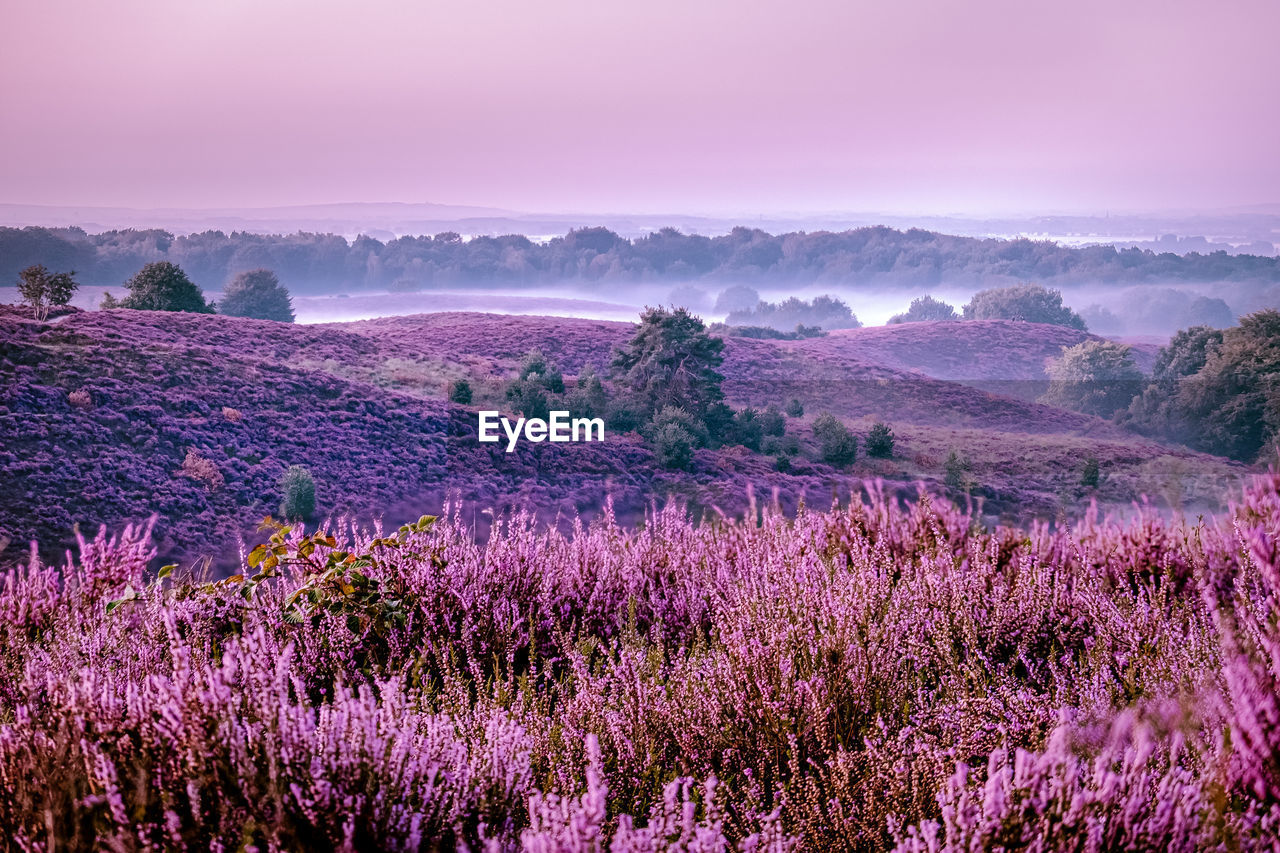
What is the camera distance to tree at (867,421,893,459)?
39.8ft

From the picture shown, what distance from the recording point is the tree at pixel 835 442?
11789 millimetres

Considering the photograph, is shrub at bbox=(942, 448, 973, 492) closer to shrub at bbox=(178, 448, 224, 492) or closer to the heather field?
the heather field

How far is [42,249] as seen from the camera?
14164 mm

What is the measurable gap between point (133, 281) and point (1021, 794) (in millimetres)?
18106

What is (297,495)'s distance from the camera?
30.4 feet

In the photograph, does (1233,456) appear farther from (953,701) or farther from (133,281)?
(133,281)

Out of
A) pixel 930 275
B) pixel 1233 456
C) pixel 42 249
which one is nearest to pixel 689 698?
pixel 1233 456

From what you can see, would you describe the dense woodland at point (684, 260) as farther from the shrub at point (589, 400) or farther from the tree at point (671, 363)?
the shrub at point (589, 400)

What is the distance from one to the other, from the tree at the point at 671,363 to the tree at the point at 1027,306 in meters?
17.4

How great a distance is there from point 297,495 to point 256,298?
46.1ft

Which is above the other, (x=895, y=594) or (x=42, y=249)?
(x=42, y=249)

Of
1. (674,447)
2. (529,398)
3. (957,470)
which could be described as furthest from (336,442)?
(957,470)

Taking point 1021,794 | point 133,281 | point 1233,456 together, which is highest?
point 133,281

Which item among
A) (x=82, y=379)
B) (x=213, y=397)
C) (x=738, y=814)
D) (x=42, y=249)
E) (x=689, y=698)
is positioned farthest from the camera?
(x=42, y=249)
